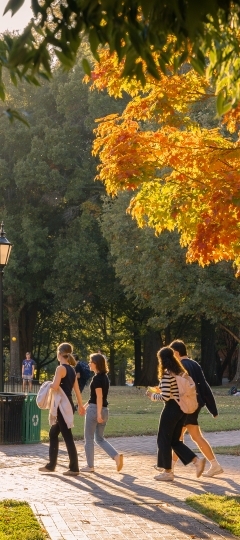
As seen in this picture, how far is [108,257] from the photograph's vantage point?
161ft

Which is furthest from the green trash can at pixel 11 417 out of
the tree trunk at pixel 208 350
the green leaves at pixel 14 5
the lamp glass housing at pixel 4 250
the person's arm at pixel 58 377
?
the tree trunk at pixel 208 350

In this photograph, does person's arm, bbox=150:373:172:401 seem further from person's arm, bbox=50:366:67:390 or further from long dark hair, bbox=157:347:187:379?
person's arm, bbox=50:366:67:390

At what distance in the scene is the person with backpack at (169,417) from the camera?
40.2 feet

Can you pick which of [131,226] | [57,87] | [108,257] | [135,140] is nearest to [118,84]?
[135,140]

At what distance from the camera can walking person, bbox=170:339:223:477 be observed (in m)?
12.8

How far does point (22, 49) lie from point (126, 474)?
8830 millimetres

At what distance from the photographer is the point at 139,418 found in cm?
2598

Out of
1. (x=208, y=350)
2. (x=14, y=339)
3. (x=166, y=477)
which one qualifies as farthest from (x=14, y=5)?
(x=14, y=339)

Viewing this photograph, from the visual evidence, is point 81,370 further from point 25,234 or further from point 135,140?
point 25,234

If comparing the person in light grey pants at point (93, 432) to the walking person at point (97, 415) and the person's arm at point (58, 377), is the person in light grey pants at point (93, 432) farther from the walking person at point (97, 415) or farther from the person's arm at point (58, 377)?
the person's arm at point (58, 377)

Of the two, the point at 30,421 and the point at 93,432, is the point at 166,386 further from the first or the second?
the point at 30,421

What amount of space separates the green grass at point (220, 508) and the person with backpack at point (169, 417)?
1252 millimetres

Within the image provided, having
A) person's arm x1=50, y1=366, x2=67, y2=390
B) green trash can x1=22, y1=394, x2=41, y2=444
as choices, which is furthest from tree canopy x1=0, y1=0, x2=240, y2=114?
green trash can x1=22, y1=394, x2=41, y2=444

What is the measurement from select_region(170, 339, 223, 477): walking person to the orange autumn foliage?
1.25m
